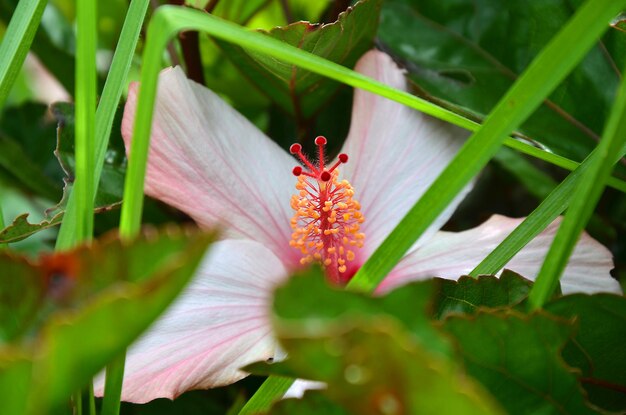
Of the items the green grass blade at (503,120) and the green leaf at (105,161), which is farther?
the green leaf at (105,161)

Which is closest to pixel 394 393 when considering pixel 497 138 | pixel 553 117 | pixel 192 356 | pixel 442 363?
pixel 442 363

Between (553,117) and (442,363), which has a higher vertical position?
(553,117)

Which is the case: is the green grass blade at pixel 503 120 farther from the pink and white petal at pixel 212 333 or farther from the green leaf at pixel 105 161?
the green leaf at pixel 105 161

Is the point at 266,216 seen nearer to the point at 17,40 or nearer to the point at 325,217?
the point at 325,217

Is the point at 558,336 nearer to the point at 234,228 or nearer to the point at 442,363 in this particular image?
the point at 442,363

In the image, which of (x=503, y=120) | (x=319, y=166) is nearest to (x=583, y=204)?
(x=503, y=120)

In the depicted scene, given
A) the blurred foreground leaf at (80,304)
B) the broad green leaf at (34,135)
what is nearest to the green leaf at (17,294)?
the blurred foreground leaf at (80,304)

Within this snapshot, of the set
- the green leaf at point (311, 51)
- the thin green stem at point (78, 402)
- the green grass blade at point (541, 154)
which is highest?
the green leaf at point (311, 51)
